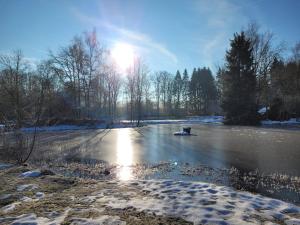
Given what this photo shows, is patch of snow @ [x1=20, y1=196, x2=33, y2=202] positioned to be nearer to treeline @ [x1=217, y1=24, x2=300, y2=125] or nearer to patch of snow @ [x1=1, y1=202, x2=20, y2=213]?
patch of snow @ [x1=1, y1=202, x2=20, y2=213]

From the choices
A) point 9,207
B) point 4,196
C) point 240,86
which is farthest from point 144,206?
point 240,86

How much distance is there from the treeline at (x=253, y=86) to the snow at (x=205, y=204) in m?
34.1

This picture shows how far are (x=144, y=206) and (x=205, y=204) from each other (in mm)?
1285

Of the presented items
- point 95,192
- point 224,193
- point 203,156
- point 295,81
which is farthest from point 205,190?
point 295,81

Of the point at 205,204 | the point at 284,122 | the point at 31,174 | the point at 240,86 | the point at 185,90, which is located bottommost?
the point at 205,204

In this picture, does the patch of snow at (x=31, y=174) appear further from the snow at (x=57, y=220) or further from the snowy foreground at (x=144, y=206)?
the snow at (x=57, y=220)

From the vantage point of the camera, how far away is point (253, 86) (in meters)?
39.6

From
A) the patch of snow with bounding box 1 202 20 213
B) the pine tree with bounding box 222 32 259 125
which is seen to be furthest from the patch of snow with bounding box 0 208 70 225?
Result: the pine tree with bounding box 222 32 259 125

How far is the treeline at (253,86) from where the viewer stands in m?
39.0

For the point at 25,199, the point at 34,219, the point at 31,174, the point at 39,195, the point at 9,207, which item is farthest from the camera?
the point at 31,174

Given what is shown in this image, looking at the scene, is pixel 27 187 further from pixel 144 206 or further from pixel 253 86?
pixel 253 86

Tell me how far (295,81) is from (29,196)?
4565cm

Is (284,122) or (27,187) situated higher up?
(284,122)

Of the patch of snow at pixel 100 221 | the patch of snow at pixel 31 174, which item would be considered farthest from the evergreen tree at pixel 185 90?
the patch of snow at pixel 100 221
